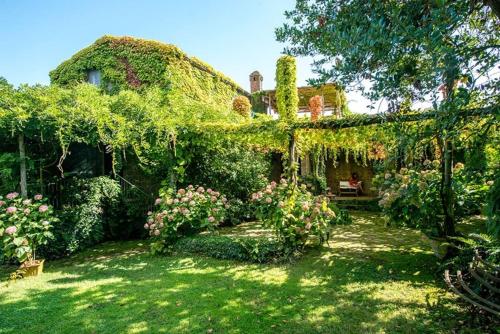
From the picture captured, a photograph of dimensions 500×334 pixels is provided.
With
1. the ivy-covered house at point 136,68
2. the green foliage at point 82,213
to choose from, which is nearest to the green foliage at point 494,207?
the green foliage at point 82,213

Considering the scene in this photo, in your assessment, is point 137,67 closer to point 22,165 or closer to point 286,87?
point 22,165

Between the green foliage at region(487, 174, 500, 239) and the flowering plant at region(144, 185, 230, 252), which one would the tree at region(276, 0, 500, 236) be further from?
the flowering plant at region(144, 185, 230, 252)

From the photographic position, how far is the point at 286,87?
6.99 meters

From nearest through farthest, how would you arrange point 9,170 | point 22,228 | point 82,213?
point 22,228
point 9,170
point 82,213

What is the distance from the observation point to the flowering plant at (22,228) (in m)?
4.85

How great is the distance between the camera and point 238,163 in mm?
9453

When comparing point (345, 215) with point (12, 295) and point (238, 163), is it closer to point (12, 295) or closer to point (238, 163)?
point (238, 163)

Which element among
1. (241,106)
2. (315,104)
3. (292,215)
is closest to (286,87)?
(292,215)

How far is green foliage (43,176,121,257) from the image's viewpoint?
598 cm

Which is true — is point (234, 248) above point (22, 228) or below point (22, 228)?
below

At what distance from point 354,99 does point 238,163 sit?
6864mm

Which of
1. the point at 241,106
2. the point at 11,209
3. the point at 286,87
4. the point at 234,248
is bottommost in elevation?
the point at 234,248

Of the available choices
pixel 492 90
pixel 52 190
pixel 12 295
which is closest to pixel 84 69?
pixel 52 190

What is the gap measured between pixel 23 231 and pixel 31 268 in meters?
0.67
